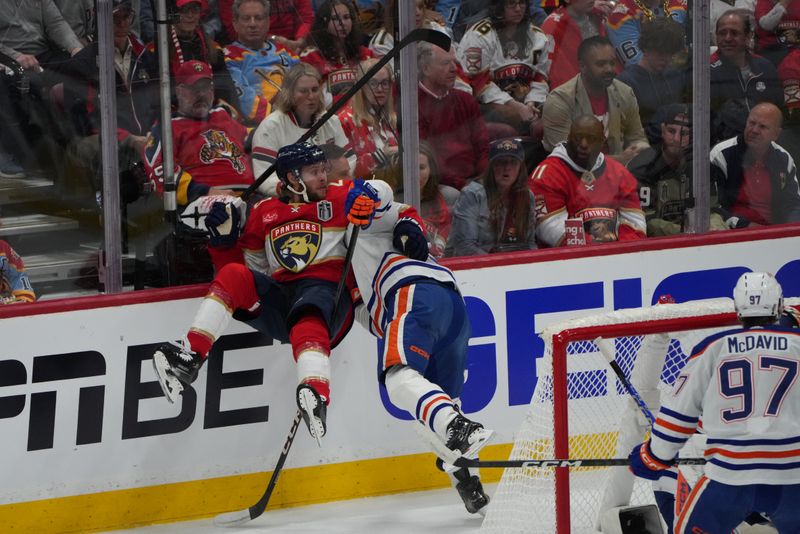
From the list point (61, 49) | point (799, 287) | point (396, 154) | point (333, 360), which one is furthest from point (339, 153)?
point (799, 287)

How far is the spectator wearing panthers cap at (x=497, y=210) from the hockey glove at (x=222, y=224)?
0.89 meters

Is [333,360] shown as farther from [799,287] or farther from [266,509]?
[799,287]

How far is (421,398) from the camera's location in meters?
4.28

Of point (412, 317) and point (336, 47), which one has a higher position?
point (336, 47)

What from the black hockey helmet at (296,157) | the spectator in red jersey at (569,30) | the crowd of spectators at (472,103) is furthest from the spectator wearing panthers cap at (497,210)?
the black hockey helmet at (296,157)

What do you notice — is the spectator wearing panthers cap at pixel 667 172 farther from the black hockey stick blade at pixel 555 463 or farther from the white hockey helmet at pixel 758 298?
the white hockey helmet at pixel 758 298

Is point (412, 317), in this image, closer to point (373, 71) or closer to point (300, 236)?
point (300, 236)

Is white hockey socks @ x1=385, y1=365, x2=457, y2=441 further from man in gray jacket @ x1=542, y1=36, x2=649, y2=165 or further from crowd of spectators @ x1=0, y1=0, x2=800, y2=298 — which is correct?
man in gray jacket @ x1=542, y1=36, x2=649, y2=165

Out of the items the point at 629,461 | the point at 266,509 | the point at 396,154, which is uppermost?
the point at 396,154

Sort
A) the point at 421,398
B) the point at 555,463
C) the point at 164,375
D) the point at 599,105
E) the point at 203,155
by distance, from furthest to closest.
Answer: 1. the point at 599,105
2. the point at 203,155
3. the point at 164,375
4. the point at 421,398
5. the point at 555,463

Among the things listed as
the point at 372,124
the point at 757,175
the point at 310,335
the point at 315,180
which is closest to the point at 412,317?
the point at 310,335

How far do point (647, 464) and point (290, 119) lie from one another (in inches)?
75.9

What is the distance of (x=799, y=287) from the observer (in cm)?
562

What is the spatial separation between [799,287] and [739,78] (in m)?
0.85
